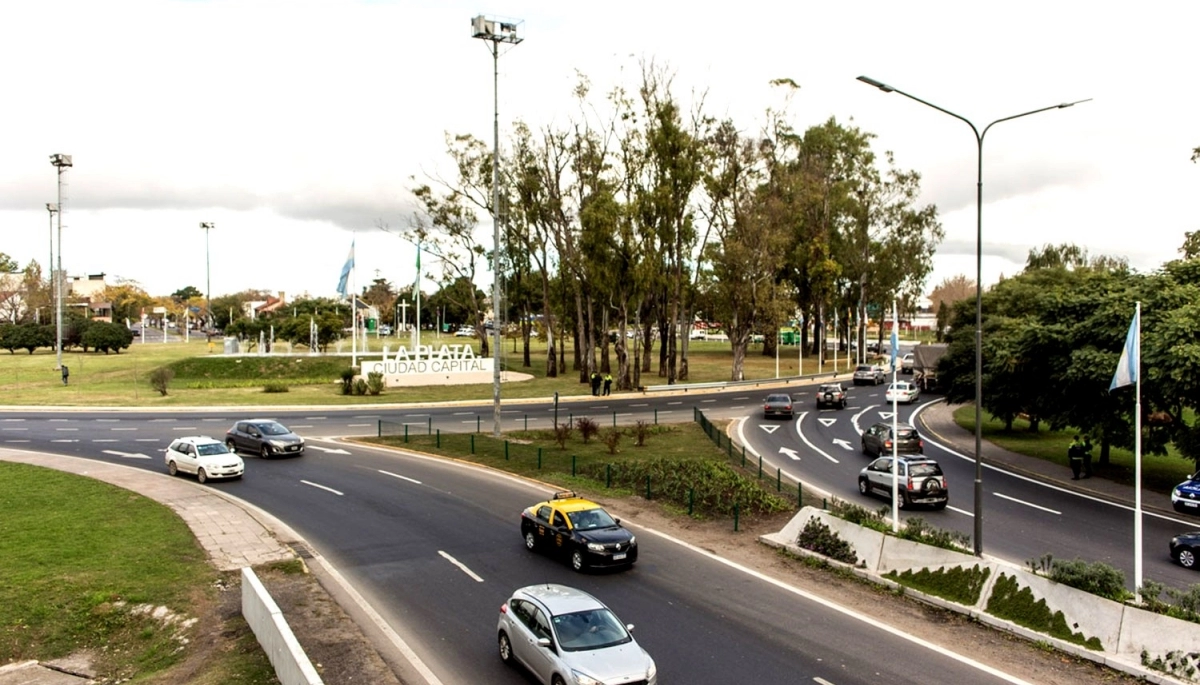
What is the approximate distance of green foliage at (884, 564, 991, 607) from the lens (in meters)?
16.0

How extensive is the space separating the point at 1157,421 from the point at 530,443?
2571 centimetres

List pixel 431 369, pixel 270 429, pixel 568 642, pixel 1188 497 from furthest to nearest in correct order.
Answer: pixel 431 369 < pixel 270 429 < pixel 1188 497 < pixel 568 642

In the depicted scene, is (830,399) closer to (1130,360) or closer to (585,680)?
(1130,360)

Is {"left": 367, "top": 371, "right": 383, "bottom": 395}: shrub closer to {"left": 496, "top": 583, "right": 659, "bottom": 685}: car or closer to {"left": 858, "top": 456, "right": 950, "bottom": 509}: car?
A: {"left": 858, "top": 456, "right": 950, "bottom": 509}: car

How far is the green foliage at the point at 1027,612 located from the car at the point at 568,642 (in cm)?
771

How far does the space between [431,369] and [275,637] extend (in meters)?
51.8

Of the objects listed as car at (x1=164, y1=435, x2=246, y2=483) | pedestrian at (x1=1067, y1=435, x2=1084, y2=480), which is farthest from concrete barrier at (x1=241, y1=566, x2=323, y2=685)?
pedestrian at (x1=1067, y1=435, x2=1084, y2=480)

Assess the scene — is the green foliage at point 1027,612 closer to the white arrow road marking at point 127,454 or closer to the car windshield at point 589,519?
the car windshield at point 589,519

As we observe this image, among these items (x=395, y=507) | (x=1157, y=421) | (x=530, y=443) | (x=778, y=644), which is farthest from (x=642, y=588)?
(x=1157, y=421)

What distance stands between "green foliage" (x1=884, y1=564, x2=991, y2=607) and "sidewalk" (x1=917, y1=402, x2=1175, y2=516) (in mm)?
14342

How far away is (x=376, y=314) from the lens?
468ft

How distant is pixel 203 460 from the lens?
27547mm

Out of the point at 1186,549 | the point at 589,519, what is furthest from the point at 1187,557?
the point at 589,519

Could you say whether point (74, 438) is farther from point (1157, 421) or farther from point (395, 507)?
point (1157, 421)
